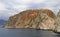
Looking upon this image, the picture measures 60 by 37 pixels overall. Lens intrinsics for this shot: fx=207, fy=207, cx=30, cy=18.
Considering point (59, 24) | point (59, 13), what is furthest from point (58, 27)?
point (59, 13)

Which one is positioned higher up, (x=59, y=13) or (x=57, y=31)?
(x=59, y=13)

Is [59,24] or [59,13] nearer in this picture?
[59,24]

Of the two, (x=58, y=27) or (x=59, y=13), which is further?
(x=59, y=13)

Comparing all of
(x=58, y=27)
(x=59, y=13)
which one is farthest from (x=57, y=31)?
(x=59, y=13)

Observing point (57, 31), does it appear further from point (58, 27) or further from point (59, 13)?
point (59, 13)

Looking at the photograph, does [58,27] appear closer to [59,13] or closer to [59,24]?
[59,24]
